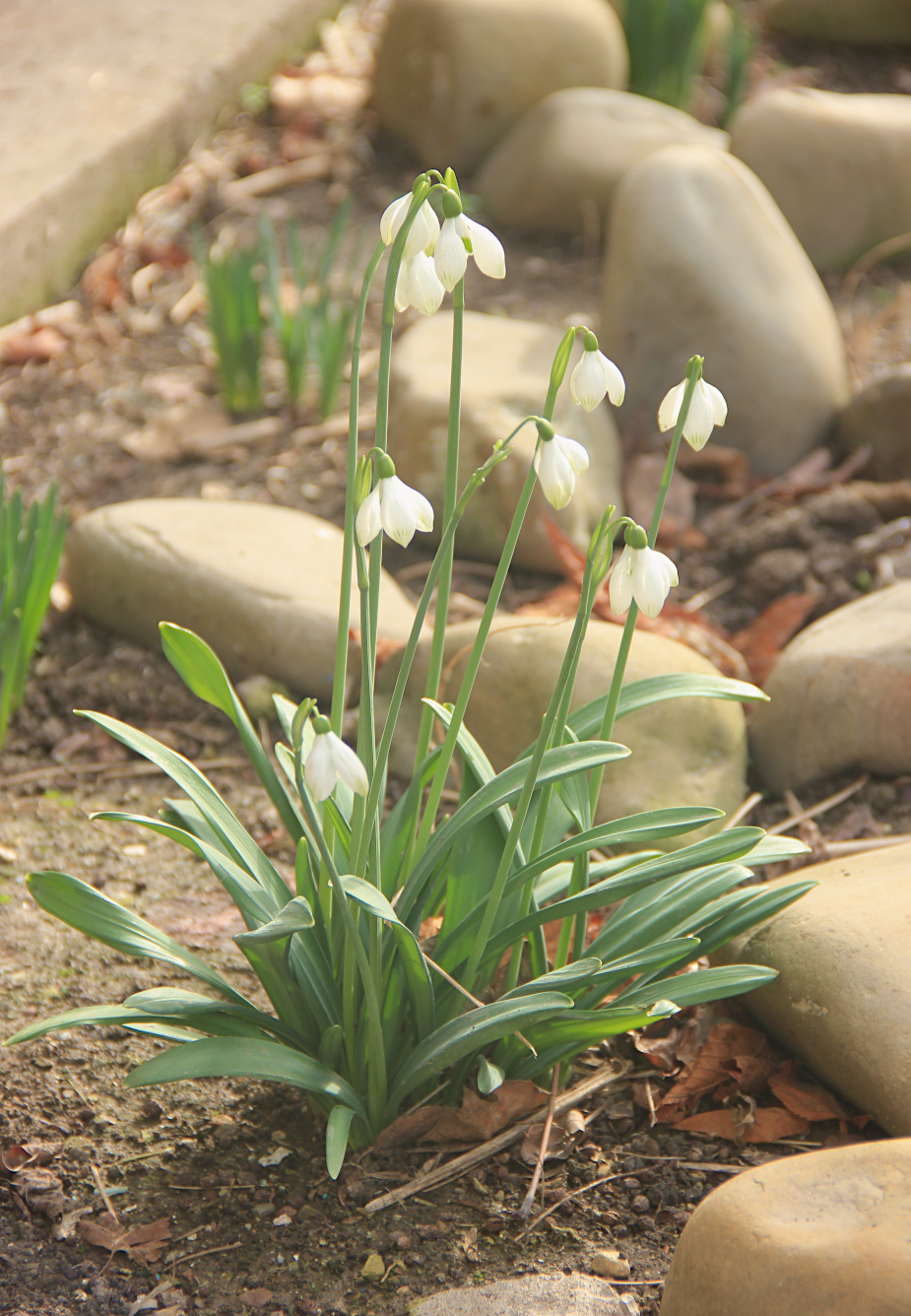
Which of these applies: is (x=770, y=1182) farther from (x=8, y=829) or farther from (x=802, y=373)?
(x=802, y=373)

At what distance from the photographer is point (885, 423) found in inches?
120

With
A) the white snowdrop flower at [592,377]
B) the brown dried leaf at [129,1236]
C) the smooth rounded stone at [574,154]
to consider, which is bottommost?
the brown dried leaf at [129,1236]

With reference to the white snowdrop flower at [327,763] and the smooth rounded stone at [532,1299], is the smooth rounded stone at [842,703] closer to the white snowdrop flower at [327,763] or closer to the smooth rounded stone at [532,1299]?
the smooth rounded stone at [532,1299]

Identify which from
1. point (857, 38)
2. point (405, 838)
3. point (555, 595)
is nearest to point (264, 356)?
point (555, 595)

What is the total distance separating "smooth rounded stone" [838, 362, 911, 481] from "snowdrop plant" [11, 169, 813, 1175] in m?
1.79

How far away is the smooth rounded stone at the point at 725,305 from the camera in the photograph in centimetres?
312

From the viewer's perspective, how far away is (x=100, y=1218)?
1.46 m

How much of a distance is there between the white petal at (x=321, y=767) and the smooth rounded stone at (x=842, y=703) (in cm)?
143

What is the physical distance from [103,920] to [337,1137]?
15.4 inches

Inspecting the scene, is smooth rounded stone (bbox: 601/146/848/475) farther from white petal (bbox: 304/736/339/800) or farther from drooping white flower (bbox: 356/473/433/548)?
white petal (bbox: 304/736/339/800)

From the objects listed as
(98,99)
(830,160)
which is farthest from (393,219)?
(98,99)

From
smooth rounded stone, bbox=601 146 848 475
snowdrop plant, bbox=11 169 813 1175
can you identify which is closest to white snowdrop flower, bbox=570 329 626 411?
snowdrop plant, bbox=11 169 813 1175

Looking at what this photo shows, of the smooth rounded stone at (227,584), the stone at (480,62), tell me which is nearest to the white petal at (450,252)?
the smooth rounded stone at (227,584)

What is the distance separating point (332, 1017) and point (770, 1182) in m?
0.56
